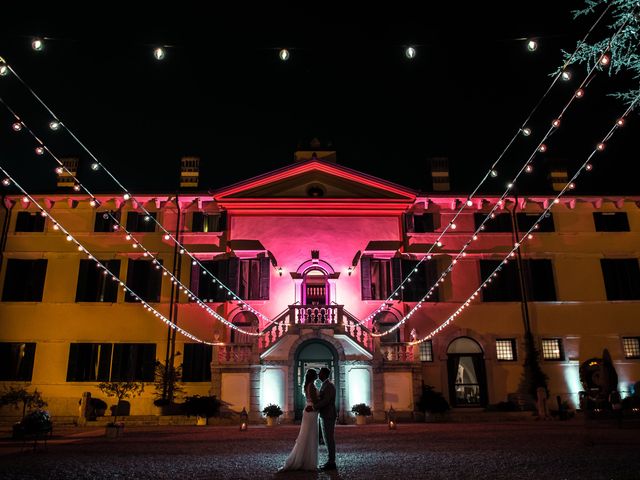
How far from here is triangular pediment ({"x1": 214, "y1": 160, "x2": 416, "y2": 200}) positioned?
24844 millimetres

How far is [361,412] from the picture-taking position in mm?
20312

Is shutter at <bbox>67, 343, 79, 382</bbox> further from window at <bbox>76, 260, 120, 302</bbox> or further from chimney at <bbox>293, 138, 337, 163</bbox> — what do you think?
chimney at <bbox>293, 138, 337, 163</bbox>

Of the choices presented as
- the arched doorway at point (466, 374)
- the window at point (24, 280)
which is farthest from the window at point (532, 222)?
the window at point (24, 280)

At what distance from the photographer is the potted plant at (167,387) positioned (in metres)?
22.2

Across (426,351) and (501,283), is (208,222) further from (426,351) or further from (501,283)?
(501,283)

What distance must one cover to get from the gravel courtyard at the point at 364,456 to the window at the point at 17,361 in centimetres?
884

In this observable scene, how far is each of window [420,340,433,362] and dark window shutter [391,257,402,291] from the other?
301 centimetres

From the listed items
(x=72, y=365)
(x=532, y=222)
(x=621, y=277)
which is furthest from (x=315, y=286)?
(x=621, y=277)

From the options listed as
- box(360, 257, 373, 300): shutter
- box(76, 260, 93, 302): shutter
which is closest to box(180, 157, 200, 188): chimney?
box(76, 260, 93, 302): shutter

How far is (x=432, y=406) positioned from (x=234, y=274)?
1017cm

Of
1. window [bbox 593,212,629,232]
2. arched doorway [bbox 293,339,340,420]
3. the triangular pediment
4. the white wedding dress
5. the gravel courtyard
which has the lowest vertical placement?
the gravel courtyard

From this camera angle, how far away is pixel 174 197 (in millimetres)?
25031

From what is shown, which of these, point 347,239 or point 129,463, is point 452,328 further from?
point 129,463

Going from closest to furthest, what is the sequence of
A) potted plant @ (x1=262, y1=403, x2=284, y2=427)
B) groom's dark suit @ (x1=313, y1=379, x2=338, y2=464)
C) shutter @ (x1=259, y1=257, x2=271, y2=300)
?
groom's dark suit @ (x1=313, y1=379, x2=338, y2=464) → potted plant @ (x1=262, y1=403, x2=284, y2=427) → shutter @ (x1=259, y1=257, x2=271, y2=300)
